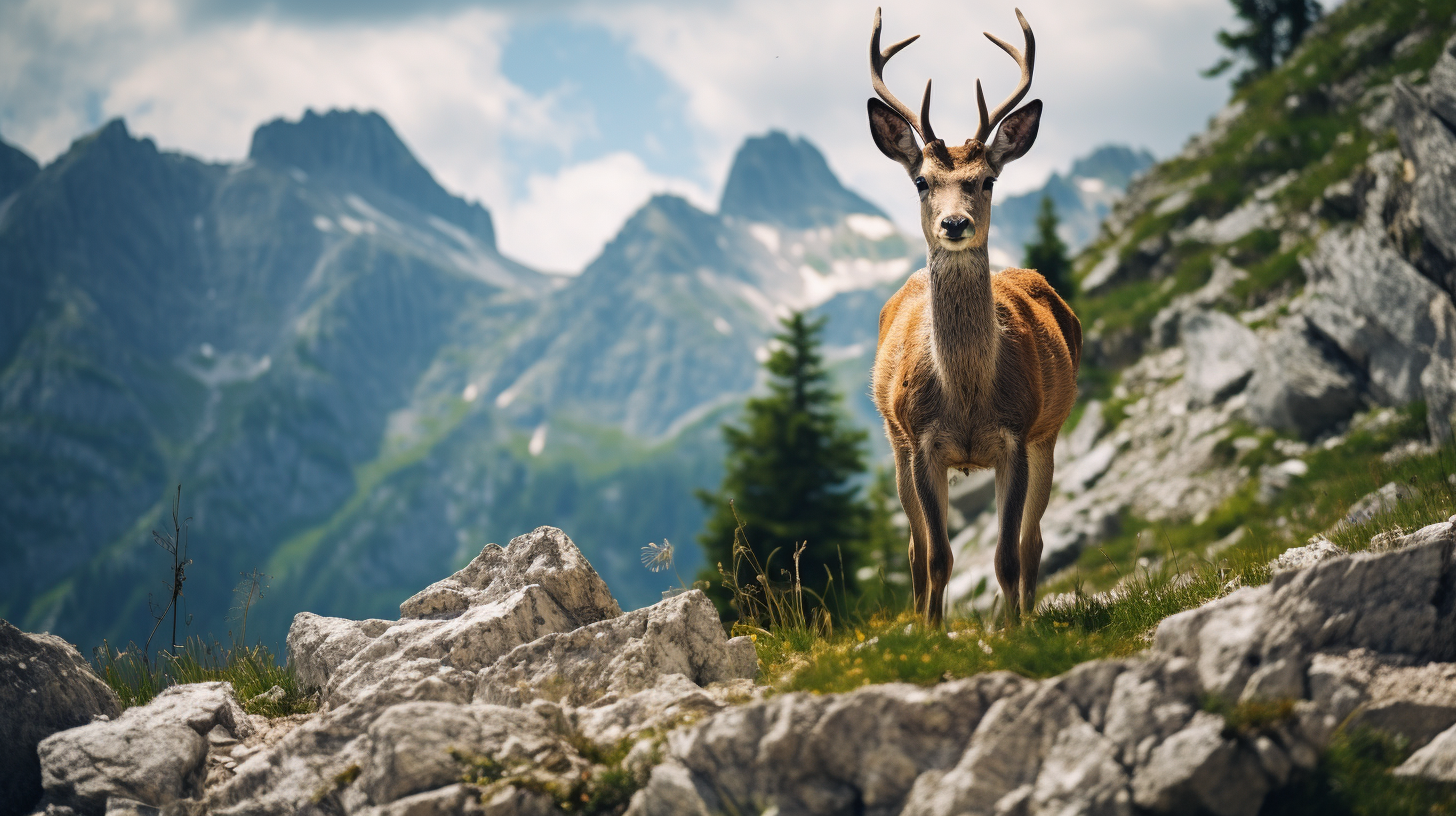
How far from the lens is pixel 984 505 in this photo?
32.5 meters

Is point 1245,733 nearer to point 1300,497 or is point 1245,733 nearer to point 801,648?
point 801,648

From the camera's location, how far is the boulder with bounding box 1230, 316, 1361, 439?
57.4 feet

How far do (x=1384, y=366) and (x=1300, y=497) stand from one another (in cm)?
273

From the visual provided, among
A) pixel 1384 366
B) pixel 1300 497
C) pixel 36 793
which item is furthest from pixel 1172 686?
pixel 1384 366

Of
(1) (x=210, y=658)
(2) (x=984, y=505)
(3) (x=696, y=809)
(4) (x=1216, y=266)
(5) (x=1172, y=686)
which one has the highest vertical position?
(4) (x=1216, y=266)

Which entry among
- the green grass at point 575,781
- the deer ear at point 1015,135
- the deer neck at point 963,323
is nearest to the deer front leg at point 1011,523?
the deer neck at point 963,323

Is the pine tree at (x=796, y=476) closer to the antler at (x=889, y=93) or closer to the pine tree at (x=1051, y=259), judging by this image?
the pine tree at (x=1051, y=259)

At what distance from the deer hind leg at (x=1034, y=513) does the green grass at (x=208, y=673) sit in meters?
6.54

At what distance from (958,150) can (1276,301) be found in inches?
734

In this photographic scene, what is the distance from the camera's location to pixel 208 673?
834 centimetres

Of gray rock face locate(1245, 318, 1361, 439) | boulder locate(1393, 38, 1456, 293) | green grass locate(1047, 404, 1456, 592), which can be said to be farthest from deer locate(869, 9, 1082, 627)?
gray rock face locate(1245, 318, 1361, 439)

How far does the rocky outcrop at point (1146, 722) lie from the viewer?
4441mm

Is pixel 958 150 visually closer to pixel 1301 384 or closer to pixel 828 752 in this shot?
pixel 828 752

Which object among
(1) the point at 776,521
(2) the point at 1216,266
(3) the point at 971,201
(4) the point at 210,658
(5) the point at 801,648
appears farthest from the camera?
(1) the point at 776,521
